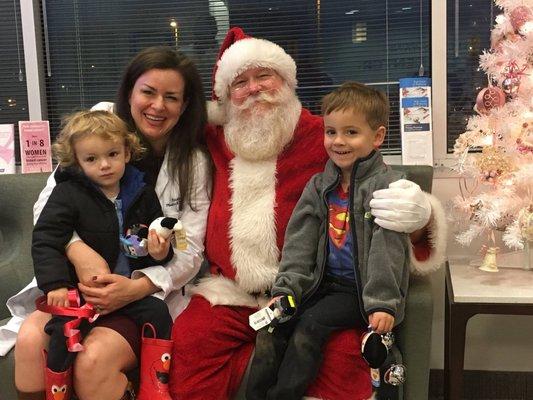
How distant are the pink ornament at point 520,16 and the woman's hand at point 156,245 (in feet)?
4.89

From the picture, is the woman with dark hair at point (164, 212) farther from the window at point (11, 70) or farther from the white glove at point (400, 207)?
the window at point (11, 70)

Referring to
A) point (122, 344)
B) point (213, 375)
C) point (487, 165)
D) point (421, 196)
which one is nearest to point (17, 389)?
point (122, 344)

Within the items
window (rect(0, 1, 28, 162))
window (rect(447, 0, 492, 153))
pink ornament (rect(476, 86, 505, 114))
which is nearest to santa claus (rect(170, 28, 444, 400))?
pink ornament (rect(476, 86, 505, 114))

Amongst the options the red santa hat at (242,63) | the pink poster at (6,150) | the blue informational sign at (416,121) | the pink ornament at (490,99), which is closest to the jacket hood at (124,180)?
the red santa hat at (242,63)

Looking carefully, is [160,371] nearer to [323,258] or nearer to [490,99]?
[323,258]

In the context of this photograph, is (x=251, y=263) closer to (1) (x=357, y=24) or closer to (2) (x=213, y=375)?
(2) (x=213, y=375)

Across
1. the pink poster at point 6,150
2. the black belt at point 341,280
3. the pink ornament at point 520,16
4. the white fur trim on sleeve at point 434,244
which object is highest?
the pink ornament at point 520,16

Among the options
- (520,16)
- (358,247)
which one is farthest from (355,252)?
(520,16)

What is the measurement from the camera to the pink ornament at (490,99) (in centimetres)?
214

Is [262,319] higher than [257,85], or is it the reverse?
[257,85]

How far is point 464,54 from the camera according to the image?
107 inches

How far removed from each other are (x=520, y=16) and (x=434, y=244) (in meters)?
0.91

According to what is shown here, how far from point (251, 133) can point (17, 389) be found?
118 cm

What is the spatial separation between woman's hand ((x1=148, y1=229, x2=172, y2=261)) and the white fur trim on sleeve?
2.73 feet
